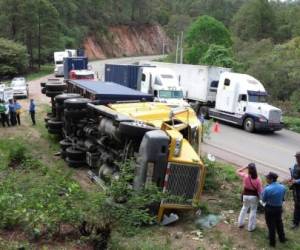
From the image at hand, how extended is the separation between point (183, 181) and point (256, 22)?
73240mm

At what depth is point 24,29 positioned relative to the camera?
189ft

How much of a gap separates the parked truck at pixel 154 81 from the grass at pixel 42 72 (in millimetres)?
22442

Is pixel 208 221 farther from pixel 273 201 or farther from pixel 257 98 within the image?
pixel 257 98

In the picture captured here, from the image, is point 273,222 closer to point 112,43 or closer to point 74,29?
point 74,29

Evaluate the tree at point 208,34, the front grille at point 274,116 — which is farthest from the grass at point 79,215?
the tree at point 208,34

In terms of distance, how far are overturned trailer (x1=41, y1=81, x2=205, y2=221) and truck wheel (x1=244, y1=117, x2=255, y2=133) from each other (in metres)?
10.9

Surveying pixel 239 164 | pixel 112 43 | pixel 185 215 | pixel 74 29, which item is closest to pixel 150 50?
pixel 112 43

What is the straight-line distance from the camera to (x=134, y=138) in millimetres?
11133

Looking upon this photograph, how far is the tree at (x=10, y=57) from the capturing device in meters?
49.9

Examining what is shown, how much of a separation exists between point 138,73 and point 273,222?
20863 mm

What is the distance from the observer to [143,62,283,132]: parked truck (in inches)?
987

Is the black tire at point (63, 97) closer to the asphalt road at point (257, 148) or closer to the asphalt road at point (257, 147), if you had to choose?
the asphalt road at point (257, 148)

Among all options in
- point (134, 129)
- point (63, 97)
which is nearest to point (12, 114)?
point (63, 97)

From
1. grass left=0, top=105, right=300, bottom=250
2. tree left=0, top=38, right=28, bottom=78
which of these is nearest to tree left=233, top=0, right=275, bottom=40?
tree left=0, top=38, right=28, bottom=78
